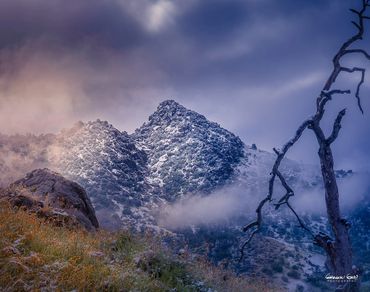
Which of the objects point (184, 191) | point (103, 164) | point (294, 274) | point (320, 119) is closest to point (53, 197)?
point (320, 119)

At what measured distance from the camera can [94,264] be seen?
736 cm

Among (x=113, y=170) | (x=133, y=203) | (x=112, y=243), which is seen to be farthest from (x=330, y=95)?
(x=113, y=170)

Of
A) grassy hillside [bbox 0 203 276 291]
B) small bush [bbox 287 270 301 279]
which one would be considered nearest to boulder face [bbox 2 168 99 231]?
grassy hillside [bbox 0 203 276 291]

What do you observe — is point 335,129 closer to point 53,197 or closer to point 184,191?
point 53,197

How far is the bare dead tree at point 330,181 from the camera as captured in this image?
8.08 metres

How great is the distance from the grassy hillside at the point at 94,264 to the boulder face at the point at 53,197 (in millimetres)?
1682

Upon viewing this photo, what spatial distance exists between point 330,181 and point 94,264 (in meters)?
4.94

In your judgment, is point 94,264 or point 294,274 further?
point 294,274

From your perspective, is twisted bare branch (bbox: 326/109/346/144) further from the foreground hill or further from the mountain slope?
the mountain slope

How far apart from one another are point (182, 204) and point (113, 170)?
→ 28630mm

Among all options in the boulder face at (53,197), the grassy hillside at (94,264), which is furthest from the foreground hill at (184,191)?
the grassy hillside at (94,264)

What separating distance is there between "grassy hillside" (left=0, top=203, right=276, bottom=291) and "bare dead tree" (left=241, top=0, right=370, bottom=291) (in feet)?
5.70

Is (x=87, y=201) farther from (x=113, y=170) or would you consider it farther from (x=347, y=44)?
(x=113, y=170)

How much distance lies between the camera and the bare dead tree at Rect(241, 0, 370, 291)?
26.5 feet
